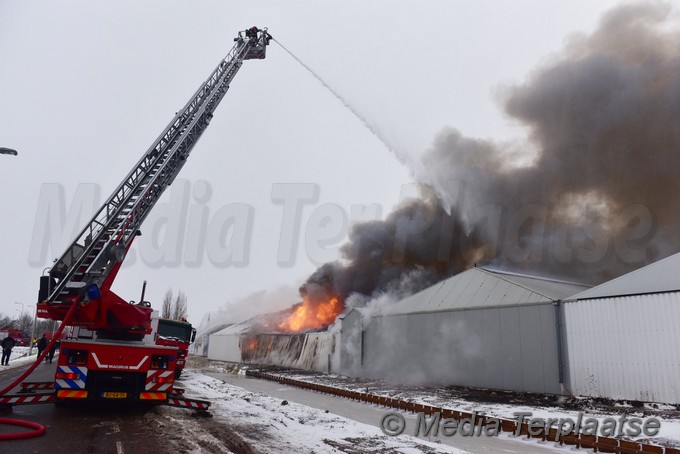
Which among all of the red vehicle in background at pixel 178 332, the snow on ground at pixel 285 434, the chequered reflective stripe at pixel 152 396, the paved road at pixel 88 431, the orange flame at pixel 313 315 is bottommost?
the paved road at pixel 88 431

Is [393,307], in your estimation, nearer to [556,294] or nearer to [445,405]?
[556,294]

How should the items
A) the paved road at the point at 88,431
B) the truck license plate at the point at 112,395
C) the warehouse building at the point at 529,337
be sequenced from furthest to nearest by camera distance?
the warehouse building at the point at 529,337, the truck license plate at the point at 112,395, the paved road at the point at 88,431

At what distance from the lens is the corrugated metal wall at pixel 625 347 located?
14.1 meters

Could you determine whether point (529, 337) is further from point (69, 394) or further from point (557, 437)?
point (69, 394)

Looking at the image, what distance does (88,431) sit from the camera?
8328mm

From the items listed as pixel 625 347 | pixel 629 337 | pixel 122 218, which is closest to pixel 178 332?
pixel 122 218

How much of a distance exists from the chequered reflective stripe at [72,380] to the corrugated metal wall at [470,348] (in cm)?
1587

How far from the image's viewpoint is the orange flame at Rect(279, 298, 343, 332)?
38.0m

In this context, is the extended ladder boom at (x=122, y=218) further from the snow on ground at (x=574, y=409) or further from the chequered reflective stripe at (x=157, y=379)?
the snow on ground at (x=574, y=409)

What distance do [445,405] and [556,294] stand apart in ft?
26.8

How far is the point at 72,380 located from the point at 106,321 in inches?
57.6

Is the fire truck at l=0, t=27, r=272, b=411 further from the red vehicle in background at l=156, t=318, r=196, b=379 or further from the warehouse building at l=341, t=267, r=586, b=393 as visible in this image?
the warehouse building at l=341, t=267, r=586, b=393

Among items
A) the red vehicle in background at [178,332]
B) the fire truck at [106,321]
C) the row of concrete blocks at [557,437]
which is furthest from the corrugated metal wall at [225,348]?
the fire truck at [106,321]

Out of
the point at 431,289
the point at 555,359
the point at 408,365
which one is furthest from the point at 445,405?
the point at 431,289
